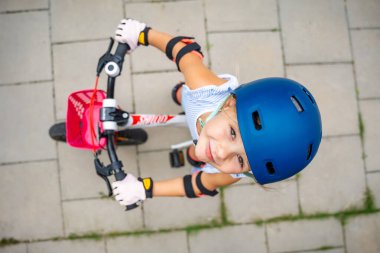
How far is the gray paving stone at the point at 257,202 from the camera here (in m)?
3.15

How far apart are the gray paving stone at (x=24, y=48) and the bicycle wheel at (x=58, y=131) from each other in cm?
55

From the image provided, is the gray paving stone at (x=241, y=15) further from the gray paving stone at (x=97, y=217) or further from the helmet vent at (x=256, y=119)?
the gray paving stone at (x=97, y=217)

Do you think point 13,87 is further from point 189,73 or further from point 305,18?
point 305,18

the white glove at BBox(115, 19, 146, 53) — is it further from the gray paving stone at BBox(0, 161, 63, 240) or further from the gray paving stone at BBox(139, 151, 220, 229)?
the gray paving stone at BBox(0, 161, 63, 240)

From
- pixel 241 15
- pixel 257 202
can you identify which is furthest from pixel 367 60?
pixel 257 202

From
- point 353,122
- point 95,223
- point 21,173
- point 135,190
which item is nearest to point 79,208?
point 95,223

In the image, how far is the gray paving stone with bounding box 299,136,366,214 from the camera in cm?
323

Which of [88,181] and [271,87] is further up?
[271,87]

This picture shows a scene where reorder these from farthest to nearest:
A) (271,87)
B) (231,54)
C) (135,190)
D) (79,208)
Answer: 1. (231,54)
2. (79,208)
3. (135,190)
4. (271,87)

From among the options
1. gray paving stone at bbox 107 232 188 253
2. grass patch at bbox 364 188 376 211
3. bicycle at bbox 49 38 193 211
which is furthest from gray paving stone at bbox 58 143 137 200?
grass patch at bbox 364 188 376 211

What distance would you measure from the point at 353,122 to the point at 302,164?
72.1 inches

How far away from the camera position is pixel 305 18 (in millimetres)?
3373

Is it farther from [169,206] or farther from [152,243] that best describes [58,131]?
[152,243]

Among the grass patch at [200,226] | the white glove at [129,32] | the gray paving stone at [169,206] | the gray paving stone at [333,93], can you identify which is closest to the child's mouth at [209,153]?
the white glove at [129,32]
